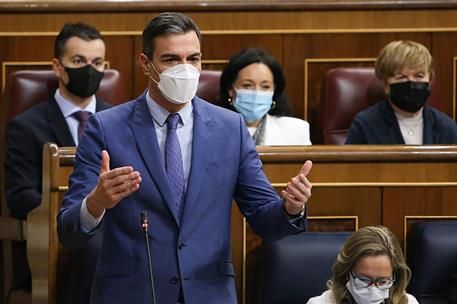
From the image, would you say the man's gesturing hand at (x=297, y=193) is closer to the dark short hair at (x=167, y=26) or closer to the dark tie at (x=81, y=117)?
the dark short hair at (x=167, y=26)

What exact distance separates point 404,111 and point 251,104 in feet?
0.89

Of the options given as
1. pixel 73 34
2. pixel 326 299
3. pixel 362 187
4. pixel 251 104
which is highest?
pixel 73 34

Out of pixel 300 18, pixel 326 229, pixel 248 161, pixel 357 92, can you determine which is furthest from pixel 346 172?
pixel 300 18

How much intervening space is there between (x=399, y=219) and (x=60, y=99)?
2.16 feet

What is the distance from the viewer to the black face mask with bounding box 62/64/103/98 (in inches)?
69.6

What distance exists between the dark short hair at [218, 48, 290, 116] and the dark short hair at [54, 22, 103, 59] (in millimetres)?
226

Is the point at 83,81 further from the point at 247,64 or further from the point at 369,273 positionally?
the point at 369,273

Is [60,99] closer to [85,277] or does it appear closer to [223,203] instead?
[85,277]

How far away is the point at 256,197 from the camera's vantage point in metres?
1.05

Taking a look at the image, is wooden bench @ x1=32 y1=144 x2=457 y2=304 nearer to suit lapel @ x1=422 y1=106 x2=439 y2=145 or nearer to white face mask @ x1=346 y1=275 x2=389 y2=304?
white face mask @ x1=346 y1=275 x2=389 y2=304

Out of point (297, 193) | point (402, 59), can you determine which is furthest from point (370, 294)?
point (402, 59)

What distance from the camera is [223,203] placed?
3.42 ft

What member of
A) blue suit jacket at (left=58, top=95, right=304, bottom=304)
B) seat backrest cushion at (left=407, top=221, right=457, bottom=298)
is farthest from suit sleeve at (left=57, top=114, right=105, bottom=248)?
seat backrest cushion at (left=407, top=221, right=457, bottom=298)

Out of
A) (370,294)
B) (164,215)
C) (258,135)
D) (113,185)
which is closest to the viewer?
(113,185)
